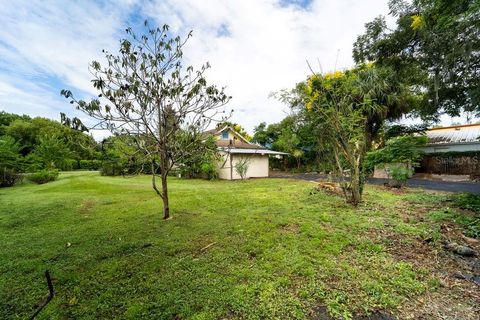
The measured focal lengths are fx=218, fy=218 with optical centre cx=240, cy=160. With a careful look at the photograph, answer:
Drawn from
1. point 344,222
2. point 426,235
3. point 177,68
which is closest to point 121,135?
point 177,68

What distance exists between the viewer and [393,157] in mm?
10852

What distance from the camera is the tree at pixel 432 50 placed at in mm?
6188

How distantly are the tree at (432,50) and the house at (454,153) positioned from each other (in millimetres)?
4393

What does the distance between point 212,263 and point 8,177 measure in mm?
16511

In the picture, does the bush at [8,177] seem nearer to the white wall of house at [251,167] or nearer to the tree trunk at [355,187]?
the white wall of house at [251,167]

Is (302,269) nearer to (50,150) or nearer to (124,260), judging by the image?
(124,260)

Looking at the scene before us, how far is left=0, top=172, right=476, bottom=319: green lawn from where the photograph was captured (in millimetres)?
2395

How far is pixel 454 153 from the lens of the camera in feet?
45.7

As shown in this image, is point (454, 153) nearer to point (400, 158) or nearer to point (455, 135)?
point (455, 135)

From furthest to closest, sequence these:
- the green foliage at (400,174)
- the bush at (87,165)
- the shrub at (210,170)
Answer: the bush at (87,165)
the shrub at (210,170)
the green foliage at (400,174)

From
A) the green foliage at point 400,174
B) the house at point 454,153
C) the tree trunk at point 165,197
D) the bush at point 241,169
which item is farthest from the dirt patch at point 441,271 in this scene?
the house at point 454,153

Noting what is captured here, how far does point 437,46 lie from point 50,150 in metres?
22.7

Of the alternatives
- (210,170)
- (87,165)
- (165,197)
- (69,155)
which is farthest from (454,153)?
(87,165)

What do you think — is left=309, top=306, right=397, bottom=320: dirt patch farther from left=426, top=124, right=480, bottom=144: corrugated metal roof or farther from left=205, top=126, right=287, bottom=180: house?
left=426, top=124, right=480, bottom=144: corrugated metal roof
